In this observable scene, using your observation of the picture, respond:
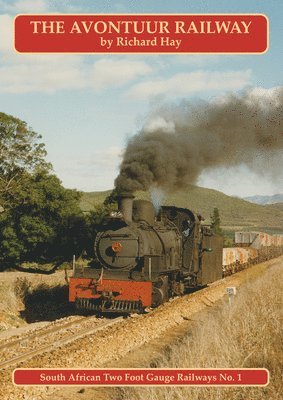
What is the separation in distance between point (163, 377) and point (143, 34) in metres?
5.40

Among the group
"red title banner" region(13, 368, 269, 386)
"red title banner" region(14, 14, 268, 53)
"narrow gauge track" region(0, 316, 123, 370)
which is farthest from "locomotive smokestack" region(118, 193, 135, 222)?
"red title banner" region(13, 368, 269, 386)

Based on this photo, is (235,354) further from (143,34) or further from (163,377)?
(143,34)

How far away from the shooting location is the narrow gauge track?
31.8 ft

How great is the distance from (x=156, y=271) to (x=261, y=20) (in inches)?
287

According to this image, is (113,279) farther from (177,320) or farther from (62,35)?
(62,35)

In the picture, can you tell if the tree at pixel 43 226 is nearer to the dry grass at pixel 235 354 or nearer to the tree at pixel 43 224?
the tree at pixel 43 224

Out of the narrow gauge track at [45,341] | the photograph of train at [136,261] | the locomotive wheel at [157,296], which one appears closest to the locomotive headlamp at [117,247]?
the photograph of train at [136,261]

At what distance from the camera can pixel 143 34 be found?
7.94 meters

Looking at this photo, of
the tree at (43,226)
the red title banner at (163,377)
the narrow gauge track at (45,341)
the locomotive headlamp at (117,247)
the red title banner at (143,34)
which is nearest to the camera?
the red title banner at (163,377)

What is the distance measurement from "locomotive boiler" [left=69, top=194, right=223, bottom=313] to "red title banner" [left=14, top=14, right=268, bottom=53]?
6.19 metres

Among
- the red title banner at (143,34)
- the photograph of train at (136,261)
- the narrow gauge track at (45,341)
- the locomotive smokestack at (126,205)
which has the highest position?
the red title banner at (143,34)

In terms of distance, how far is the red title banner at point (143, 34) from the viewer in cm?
792

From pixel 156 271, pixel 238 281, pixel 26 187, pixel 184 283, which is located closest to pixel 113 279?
pixel 156 271

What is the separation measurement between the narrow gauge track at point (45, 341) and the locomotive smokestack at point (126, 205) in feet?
9.47
